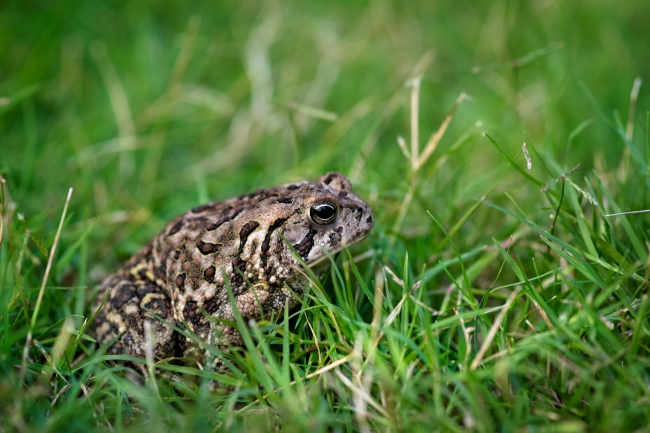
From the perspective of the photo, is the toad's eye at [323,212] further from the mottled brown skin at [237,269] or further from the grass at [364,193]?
the grass at [364,193]

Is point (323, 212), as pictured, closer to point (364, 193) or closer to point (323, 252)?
point (323, 252)

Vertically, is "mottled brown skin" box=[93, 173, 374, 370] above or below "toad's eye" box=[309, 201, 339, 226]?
below

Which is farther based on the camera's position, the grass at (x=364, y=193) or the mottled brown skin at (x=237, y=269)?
A: the mottled brown skin at (x=237, y=269)

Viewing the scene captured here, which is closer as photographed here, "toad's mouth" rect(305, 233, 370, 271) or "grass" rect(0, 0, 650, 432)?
"grass" rect(0, 0, 650, 432)

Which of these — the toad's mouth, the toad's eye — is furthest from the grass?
the toad's eye

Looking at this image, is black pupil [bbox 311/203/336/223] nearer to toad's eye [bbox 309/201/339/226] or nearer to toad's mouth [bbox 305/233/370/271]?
toad's eye [bbox 309/201/339/226]

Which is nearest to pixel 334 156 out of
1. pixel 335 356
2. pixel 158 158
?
pixel 158 158

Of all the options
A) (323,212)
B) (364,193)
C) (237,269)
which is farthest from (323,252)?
(364,193)

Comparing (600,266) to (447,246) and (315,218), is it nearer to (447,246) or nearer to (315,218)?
(447,246)

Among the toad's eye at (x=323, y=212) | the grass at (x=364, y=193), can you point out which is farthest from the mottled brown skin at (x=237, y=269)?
the grass at (x=364, y=193)
